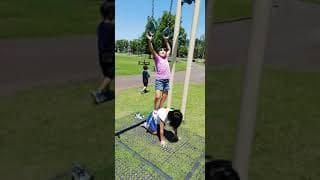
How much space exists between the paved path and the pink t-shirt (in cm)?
10

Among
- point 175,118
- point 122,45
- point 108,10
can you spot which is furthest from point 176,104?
point 108,10

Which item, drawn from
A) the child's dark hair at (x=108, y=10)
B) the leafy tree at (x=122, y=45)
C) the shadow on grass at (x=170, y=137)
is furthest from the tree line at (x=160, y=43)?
the shadow on grass at (x=170, y=137)

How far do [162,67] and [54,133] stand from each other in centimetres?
119

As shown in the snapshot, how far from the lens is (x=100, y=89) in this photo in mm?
1922

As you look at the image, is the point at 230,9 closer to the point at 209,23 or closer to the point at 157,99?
the point at 209,23

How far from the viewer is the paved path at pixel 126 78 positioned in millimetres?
2266

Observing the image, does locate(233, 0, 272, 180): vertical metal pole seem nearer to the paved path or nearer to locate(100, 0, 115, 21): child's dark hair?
the paved path

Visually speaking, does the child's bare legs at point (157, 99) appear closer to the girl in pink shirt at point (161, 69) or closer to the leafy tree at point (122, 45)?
the girl in pink shirt at point (161, 69)

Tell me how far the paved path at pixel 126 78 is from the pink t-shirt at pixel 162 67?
10cm

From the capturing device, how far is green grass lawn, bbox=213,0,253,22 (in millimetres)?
2127

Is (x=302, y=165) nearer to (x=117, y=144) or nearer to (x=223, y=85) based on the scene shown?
(x=223, y=85)

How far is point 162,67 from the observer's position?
74.1 inches

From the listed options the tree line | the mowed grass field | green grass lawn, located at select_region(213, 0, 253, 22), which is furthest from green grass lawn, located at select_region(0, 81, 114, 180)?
green grass lawn, located at select_region(213, 0, 253, 22)

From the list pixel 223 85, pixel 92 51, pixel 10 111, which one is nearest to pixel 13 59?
pixel 10 111
